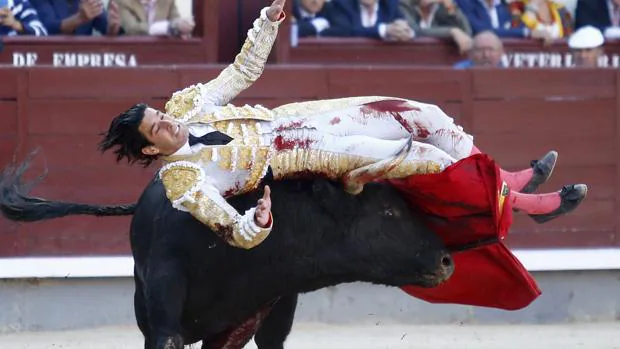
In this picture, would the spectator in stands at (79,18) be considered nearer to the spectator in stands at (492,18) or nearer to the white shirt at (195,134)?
the spectator in stands at (492,18)

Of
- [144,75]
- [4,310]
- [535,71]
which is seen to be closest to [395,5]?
[535,71]

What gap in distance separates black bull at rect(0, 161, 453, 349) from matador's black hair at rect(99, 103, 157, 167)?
0.31m

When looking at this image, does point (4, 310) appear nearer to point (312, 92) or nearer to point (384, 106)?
point (312, 92)

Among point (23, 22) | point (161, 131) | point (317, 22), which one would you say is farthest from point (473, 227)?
point (23, 22)

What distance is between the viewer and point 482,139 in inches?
348

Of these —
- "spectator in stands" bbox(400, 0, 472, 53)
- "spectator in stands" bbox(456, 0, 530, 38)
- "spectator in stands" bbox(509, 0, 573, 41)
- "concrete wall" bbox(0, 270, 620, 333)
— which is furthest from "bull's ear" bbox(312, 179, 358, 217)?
"spectator in stands" bbox(509, 0, 573, 41)

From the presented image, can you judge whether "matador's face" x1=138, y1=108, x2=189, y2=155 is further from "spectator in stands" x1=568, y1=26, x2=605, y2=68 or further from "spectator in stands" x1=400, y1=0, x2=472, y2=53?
"spectator in stands" x1=568, y1=26, x2=605, y2=68

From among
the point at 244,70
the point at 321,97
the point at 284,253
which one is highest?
the point at 244,70

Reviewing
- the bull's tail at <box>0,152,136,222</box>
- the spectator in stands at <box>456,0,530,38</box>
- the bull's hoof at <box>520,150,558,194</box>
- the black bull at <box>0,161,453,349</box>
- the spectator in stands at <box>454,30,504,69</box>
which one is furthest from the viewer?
the spectator in stands at <box>456,0,530,38</box>

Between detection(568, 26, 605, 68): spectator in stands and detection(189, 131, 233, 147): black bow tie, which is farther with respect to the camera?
detection(568, 26, 605, 68): spectator in stands

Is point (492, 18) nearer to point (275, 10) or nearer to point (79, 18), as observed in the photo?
point (79, 18)

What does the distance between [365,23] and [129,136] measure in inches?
151

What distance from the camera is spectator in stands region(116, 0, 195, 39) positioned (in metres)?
8.95

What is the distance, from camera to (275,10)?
5773mm
